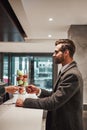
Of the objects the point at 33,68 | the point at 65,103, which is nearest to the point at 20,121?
the point at 65,103

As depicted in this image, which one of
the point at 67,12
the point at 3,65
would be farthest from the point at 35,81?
the point at 67,12

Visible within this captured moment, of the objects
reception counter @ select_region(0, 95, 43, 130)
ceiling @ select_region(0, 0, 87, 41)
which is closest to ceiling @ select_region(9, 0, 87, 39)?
ceiling @ select_region(0, 0, 87, 41)

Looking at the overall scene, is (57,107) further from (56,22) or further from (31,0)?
(56,22)

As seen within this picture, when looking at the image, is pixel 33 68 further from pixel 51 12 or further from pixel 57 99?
pixel 57 99

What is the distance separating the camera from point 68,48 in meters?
2.07

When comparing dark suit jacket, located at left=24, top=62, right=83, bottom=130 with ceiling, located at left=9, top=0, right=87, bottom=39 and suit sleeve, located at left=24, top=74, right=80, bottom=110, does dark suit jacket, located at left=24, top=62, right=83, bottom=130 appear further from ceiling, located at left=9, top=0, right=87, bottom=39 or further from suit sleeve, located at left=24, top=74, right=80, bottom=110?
ceiling, located at left=9, top=0, right=87, bottom=39

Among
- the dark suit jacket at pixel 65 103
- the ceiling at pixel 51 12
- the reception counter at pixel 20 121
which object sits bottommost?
the reception counter at pixel 20 121

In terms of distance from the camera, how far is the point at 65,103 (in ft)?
6.23

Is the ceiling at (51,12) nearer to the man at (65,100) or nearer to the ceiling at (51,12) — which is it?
the ceiling at (51,12)

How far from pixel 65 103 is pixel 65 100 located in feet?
0.36

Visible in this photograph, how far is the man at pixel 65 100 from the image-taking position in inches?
70.4

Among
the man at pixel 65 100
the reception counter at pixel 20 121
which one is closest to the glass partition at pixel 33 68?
the reception counter at pixel 20 121

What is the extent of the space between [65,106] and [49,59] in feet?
30.0

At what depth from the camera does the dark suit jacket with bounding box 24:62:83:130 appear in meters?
1.79
